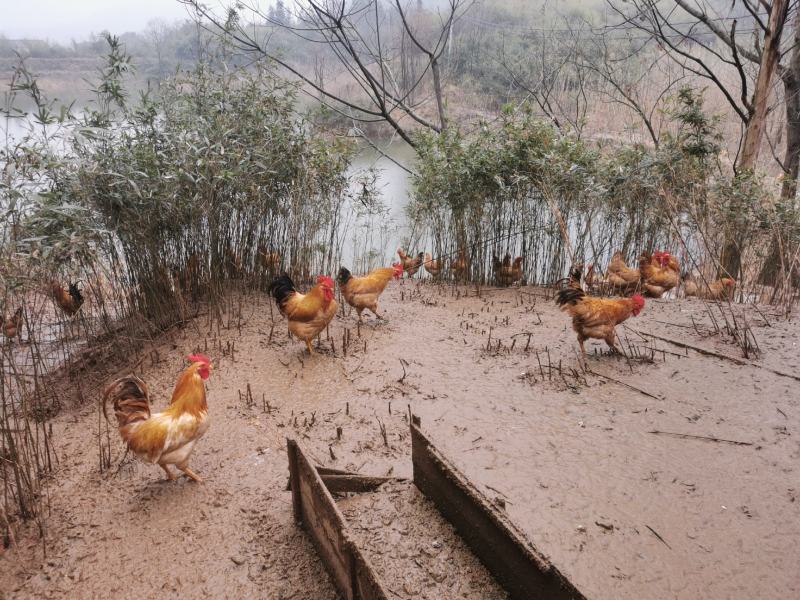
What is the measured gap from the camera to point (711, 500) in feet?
9.25

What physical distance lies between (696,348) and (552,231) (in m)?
2.99

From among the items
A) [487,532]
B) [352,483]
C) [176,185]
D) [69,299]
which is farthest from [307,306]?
[69,299]

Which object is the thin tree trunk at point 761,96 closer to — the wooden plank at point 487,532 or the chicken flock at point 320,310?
the chicken flock at point 320,310

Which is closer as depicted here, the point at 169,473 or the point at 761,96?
the point at 169,473

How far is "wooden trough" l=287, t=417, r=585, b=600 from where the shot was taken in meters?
1.74

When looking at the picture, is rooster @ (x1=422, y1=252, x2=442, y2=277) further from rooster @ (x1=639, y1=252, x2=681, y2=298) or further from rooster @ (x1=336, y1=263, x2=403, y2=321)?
rooster @ (x1=639, y1=252, x2=681, y2=298)

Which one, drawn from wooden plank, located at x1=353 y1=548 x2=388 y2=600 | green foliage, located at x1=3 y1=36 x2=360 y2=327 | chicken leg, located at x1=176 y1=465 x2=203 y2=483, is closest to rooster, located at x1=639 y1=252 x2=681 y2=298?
green foliage, located at x1=3 y1=36 x2=360 y2=327

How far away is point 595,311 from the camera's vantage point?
4449 millimetres

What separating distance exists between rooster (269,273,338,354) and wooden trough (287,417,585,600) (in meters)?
2.06

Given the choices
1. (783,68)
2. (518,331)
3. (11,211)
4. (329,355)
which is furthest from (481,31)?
(11,211)

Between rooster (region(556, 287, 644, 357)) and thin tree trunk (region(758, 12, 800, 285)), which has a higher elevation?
thin tree trunk (region(758, 12, 800, 285))

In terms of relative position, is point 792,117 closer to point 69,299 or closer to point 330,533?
point 330,533

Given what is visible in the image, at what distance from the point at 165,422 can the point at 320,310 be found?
1.91 metres

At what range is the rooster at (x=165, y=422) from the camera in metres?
2.79
